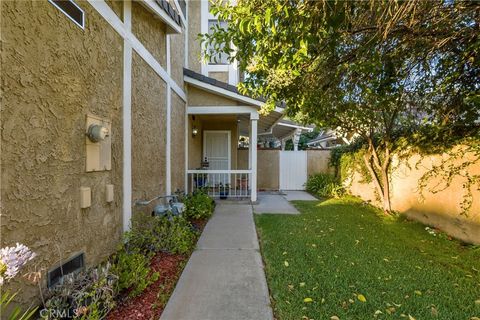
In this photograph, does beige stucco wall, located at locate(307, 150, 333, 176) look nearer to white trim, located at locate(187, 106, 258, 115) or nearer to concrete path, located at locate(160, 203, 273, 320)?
white trim, located at locate(187, 106, 258, 115)

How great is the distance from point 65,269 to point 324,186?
943 centimetres

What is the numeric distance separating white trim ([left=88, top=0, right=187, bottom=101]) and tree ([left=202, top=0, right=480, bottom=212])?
3.80 feet

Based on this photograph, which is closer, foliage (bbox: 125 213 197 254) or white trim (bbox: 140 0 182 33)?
foliage (bbox: 125 213 197 254)

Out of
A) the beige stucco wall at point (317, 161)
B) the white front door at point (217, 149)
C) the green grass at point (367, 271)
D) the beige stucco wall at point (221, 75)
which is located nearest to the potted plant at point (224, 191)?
the white front door at point (217, 149)

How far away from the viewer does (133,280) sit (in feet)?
8.89

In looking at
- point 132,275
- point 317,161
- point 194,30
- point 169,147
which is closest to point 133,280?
point 132,275

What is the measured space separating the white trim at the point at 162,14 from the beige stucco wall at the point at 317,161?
7852 mm

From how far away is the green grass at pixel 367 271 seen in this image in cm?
254

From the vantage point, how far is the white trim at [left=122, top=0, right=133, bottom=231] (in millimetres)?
3674

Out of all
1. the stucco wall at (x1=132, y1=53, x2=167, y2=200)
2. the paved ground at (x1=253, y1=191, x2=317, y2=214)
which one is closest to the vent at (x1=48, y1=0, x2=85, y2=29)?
the stucco wall at (x1=132, y1=53, x2=167, y2=200)

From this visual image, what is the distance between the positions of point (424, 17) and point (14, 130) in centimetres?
476

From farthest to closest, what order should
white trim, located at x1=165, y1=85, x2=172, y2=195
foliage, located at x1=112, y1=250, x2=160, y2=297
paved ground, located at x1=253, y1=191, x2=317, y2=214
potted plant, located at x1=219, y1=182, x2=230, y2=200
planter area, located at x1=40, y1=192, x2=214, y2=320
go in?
1. potted plant, located at x1=219, y1=182, x2=230, y2=200
2. paved ground, located at x1=253, y1=191, x2=317, y2=214
3. white trim, located at x1=165, y1=85, x2=172, y2=195
4. foliage, located at x1=112, y1=250, x2=160, y2=297
5. planter area, located at x1=40, y1=192, x2=214, y2=320

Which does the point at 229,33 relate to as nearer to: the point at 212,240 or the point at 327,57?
the point at 327,57

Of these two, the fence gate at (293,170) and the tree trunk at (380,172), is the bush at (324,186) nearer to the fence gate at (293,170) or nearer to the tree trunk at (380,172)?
the fence gate at (293,170)
